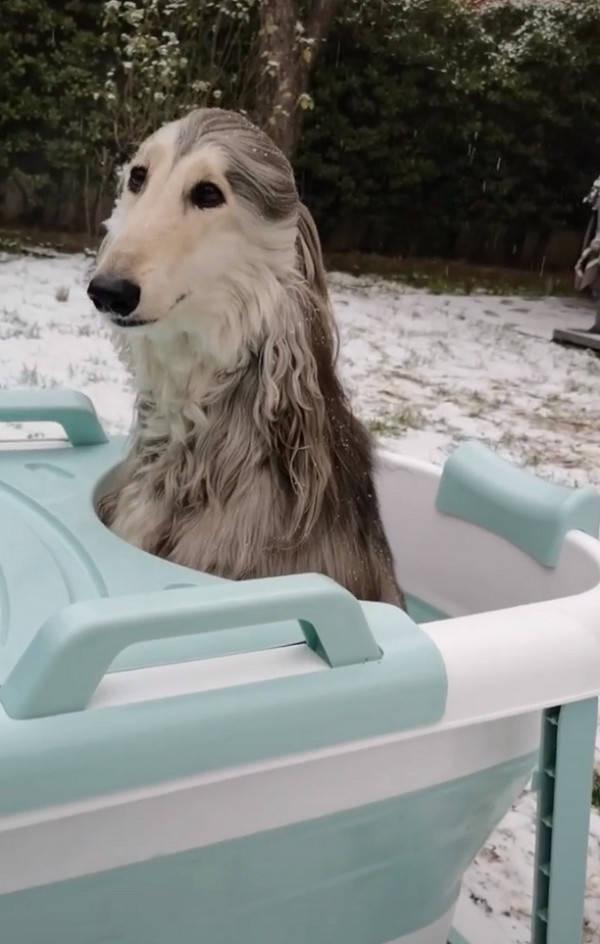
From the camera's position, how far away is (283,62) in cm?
493

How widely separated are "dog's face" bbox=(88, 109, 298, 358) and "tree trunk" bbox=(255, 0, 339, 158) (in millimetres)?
3951

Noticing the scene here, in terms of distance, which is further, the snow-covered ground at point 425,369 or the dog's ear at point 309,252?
the snow-covered ground at point 425,369

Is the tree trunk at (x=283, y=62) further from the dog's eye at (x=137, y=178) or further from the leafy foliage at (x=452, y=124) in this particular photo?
the dog's eye at (x=137, y=178)

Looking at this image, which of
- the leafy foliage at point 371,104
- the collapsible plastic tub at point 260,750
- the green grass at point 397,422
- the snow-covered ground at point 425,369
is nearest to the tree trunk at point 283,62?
the leafy foliage at point 371,104

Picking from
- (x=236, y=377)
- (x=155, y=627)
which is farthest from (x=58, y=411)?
(x=155, y=627)

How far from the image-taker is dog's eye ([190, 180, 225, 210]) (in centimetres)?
97

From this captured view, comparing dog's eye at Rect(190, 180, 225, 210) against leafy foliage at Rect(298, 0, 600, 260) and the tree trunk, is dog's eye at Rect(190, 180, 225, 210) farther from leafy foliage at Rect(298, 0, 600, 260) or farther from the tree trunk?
leafy foliage at Rect(298, 0, 600, 260)

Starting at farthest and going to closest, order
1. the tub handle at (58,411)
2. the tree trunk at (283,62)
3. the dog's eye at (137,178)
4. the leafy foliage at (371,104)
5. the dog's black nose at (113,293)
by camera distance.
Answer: the leafy foliage at (371,104) → the tree trunk at (283,62) → the tub handle at (58,411) → the dog's eye at (137,178) → the dog's black nose at (113,293)

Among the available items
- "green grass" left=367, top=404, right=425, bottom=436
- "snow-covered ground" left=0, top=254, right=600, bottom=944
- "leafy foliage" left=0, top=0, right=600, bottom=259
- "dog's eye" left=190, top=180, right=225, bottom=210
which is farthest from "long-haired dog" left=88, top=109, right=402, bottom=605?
"leafy foliage" left=0, top=0, right=600, bottom=259

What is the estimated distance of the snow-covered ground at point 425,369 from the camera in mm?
2791

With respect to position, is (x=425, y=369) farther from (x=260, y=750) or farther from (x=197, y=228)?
(x=260, y=750)

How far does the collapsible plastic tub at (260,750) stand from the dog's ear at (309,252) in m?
0.34

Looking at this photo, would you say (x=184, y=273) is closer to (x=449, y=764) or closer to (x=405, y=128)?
(x=449, y=764)

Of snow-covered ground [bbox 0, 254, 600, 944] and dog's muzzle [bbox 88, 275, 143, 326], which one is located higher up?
dog's muzzle [bbox 88, 275, 143, 326]
